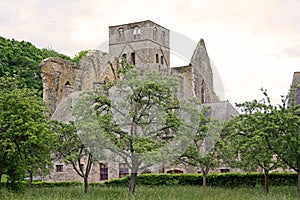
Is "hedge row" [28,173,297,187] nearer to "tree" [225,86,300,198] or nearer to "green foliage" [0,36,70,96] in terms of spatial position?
"tree" [225,86,300,198]

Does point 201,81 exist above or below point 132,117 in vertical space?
above

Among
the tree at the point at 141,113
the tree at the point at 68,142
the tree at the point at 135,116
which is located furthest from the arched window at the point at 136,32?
the tree at the point at 141,113

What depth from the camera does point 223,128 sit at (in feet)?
76.3

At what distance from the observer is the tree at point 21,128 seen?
17359mm

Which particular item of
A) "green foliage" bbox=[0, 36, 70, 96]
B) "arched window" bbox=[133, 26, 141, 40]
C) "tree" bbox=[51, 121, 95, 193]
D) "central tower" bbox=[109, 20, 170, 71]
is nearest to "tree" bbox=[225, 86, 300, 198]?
"tree" bbox=[51, 121, 95, 193]

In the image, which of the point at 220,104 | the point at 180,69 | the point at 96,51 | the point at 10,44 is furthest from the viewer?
the point at 10,44

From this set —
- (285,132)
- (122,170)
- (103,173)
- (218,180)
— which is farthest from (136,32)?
(285,132)

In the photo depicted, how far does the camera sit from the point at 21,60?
52750 mm

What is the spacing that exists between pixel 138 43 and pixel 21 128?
47559 mm

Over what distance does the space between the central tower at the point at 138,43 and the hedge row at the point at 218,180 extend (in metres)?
34.1

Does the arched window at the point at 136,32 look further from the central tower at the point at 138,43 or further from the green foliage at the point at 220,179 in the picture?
the green foliage at the point at 220,179

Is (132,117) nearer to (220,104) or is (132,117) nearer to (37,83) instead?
(220,104)

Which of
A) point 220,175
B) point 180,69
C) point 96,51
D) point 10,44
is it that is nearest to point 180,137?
point 220,175

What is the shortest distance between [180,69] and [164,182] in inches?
588
